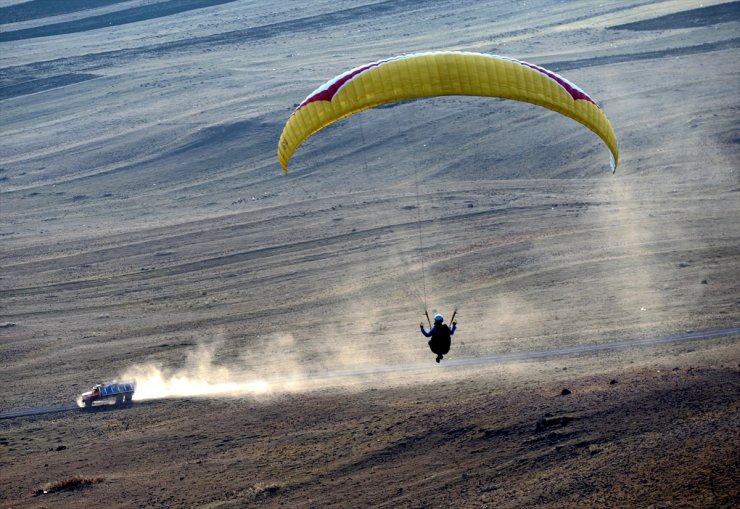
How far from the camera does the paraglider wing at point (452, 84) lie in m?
22.9

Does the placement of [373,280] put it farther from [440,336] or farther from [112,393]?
[440,336]

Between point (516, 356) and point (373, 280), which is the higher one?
point (373, 280)

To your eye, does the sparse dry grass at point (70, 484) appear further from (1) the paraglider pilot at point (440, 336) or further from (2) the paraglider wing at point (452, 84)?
(2) the paraglider wing at point (452, 84)

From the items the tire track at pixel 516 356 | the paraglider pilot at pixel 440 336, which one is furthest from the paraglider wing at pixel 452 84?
the tire track at pixel 516 356

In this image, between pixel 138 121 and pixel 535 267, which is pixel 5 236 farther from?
pixel 535 267

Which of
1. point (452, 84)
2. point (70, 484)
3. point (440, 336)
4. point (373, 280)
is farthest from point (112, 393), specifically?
point (452, 84)

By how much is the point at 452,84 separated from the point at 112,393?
16.9 m

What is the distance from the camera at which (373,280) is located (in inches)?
1711

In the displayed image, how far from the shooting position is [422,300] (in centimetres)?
4138

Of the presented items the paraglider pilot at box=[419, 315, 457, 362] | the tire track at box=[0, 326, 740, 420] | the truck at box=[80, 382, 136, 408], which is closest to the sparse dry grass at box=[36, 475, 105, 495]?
the truck at box=[80, 382, 136, 408]

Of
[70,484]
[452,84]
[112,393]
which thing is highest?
[452,84]

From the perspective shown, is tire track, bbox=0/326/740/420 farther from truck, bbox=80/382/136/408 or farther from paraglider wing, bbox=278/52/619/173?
paraglider wing, bbox=278/52/619/173

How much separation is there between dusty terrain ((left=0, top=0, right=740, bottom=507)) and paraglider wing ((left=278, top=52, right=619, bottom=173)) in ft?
28.5

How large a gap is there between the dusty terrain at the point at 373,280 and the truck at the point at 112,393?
522 millimetres
